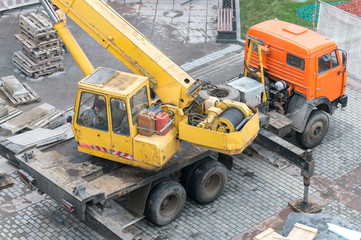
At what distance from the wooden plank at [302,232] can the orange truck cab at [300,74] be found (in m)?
4.37

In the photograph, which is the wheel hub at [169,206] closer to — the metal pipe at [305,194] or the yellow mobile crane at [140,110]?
the yellow mobile crane at [140,110]

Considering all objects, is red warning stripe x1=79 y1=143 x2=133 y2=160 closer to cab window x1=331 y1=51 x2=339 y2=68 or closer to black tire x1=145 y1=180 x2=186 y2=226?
black tire x1=145 y1=180 x2=186 y2=226

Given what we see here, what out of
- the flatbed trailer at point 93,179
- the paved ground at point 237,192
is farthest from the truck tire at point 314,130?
the flatbed trailer at point 93,179

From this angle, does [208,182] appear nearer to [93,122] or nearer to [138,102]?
[138,102]

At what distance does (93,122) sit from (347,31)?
1052 cm

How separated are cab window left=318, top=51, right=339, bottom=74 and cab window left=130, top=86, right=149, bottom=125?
5.10 m

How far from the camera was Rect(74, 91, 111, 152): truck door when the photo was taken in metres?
12.1

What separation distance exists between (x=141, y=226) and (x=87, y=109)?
2836 mm

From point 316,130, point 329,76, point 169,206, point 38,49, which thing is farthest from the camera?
point 38,49

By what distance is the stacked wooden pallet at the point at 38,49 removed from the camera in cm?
1861

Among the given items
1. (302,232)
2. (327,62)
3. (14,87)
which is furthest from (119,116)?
(14,87)

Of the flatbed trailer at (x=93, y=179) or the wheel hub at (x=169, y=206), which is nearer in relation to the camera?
the flatbed trailer at (x=93, y=179)

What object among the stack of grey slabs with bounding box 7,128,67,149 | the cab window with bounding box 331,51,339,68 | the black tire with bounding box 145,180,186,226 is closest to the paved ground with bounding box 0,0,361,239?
the black tire with bounding box 145,180,186,226

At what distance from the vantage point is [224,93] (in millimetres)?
14312
